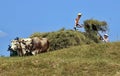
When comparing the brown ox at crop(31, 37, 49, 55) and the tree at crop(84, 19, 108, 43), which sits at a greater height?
the tree at crop(84, 19, 108, 43)

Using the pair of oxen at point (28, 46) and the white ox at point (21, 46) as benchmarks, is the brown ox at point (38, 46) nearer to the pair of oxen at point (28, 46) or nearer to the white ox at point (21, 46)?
the pair of oxen at point (28, 46)

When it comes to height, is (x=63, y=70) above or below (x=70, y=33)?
below

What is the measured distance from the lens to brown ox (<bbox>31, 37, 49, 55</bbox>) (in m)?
30.8

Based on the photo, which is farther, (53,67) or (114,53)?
(114,53)

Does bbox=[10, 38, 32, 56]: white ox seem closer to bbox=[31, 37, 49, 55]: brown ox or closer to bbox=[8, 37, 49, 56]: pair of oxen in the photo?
bbox=[8, 37, 49, 56]: pair of oxen

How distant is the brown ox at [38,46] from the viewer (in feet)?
101

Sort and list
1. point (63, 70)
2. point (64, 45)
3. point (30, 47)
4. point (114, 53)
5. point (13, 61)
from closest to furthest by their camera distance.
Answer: point (63, 70), point (13, 61), point (114, 53), point (30, 47), point (64, 45)

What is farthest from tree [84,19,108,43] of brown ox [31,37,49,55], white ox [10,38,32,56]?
white ox [10,38,32,56]

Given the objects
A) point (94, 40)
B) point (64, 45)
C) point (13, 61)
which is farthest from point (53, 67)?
point (94, 40)

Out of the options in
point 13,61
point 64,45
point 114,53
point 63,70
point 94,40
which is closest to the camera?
point 63,70

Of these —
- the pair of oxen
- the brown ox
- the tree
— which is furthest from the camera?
the tree

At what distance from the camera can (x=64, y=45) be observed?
34.9 metres

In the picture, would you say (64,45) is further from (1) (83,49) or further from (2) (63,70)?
(2) (63,70)

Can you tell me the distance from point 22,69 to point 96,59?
4.02 metres
